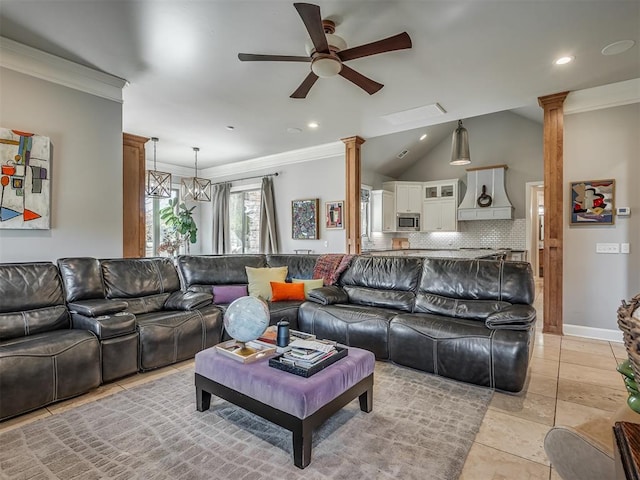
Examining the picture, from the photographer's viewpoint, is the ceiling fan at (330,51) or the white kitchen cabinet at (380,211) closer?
the ceiling fan at (330,51)

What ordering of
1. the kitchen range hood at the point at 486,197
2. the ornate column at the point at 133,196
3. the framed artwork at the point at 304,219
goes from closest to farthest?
the ornate column at the point at 133,196
the framed artwork at the point at 304,219
the kitchen range hood at the point at 486,197

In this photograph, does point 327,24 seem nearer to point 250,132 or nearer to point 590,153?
point 250,132

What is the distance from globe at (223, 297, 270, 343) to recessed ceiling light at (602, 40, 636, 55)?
3793 mm

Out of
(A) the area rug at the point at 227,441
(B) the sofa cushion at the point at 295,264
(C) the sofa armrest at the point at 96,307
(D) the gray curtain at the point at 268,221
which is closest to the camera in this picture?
(A) the area rug at the point at 227,441

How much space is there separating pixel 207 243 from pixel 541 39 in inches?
300

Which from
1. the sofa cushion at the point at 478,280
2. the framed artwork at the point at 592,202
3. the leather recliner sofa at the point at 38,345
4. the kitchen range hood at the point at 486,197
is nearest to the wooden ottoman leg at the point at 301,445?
the leather recliner sofa at the point at 38,345

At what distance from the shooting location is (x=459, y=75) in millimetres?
3518

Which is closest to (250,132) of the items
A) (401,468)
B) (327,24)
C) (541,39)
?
(327,24)

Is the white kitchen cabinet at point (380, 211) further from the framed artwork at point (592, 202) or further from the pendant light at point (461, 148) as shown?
the framed artwork at point (592, 202)

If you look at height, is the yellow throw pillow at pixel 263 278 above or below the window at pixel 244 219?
below

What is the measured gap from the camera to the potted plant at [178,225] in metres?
7.12

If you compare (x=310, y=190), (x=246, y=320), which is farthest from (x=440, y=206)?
(x=246, y=320)

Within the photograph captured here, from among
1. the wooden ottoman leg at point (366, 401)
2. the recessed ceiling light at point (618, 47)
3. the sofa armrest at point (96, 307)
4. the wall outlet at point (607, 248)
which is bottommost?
the wooden ottoman leg at point (366, 401)

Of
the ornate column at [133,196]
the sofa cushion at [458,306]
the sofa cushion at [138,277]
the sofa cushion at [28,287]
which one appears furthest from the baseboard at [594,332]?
the ornate column at [133,196]
